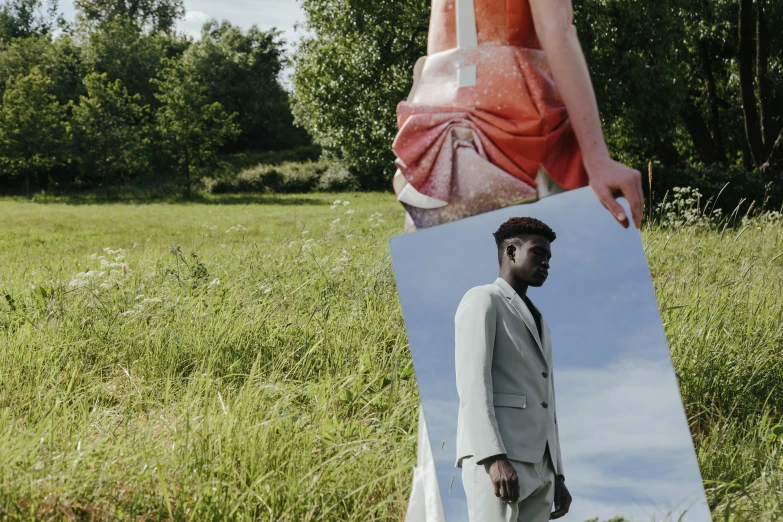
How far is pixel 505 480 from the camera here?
5.49ft

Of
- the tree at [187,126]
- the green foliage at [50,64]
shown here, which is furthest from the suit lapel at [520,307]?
the green foliage at [50,64]

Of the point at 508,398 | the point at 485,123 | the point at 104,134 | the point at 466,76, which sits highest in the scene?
the point at 104,134

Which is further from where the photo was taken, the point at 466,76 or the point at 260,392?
the point at 260,392

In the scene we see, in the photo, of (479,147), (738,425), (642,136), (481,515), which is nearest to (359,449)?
(481,515)

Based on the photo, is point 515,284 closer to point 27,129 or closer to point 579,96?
point 579,96

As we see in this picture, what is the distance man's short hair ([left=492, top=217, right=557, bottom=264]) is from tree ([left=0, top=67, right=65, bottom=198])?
32.0 meters

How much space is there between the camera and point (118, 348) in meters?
3.66

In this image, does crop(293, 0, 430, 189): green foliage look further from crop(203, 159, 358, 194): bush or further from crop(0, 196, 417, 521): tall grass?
crop(203, 159, 358, 194): bush

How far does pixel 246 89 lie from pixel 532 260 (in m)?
48.5

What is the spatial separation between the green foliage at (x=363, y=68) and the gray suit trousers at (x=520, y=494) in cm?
1173

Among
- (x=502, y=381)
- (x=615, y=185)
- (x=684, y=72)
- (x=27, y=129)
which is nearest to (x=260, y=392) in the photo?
(x=502, y=381)

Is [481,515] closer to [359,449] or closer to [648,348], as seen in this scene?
[648,348]

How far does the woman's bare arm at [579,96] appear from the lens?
5.44 feet

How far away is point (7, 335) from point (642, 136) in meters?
12.7
